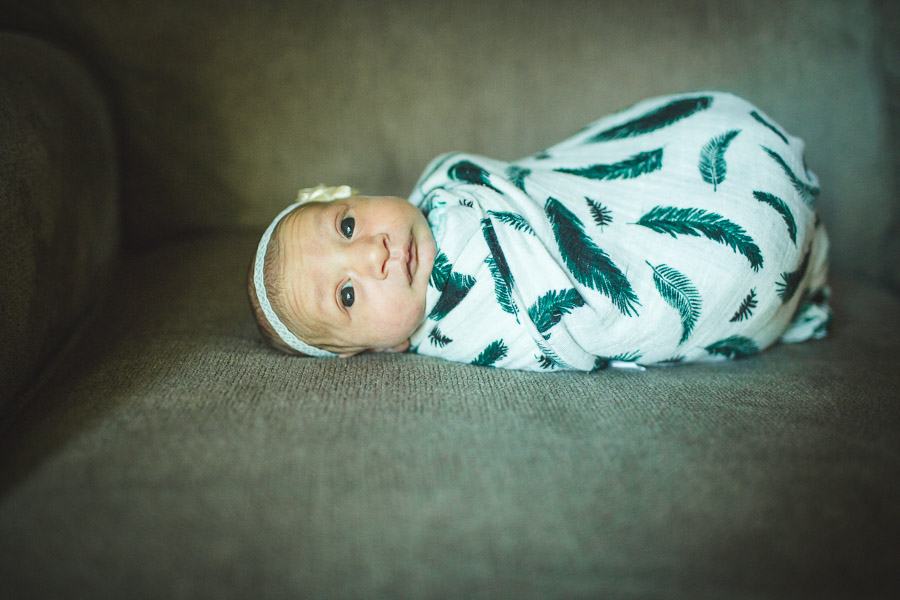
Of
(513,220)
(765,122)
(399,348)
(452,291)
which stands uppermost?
(765,122)

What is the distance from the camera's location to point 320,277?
836 mm

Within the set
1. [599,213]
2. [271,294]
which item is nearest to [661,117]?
[599,213]

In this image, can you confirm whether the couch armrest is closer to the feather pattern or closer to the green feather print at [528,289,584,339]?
the green feather print at [528,289,584,339]

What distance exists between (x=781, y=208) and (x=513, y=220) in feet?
1.21

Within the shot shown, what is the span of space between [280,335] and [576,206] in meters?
0.48

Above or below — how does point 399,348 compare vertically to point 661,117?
below

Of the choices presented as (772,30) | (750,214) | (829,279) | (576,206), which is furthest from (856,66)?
(576,206)

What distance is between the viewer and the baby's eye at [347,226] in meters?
0.86

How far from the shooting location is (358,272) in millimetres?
832

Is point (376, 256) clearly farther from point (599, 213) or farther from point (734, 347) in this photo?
point (734, 347)

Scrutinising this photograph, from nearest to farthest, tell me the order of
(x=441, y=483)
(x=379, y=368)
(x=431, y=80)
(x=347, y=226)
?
(x=441, y=483) < (x=379, y=368) < (x=347, y=226) < (x=431, y=80)

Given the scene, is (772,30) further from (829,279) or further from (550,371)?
(550,371)

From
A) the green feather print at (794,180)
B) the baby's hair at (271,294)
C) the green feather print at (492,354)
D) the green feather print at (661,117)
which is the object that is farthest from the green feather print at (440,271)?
the green feather print at (794,180)

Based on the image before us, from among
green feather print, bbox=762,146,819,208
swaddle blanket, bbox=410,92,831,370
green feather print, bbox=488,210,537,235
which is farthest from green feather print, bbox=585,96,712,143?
green feather print, bbox=488,210,537,235
